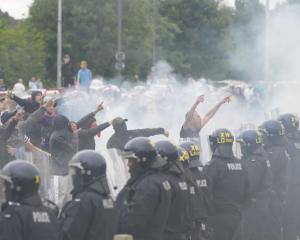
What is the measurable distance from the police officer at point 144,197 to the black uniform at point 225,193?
2.85 meters

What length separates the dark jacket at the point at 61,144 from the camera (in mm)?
14609

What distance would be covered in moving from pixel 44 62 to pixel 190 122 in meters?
35.1

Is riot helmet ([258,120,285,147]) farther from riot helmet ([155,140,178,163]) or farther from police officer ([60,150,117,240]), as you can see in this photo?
police officer ([60,150,117,240])

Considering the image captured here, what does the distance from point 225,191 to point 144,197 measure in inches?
129

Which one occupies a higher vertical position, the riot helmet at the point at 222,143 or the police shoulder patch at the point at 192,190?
the riot helmet at the point at 222,143

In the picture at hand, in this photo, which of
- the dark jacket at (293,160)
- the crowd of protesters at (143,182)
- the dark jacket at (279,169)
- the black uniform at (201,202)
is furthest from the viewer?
the dark jacket at (293,160)

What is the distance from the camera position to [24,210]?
8.12m

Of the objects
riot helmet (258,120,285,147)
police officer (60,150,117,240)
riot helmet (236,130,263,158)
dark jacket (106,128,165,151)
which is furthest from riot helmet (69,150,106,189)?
dark jacket (106,128,165,151)

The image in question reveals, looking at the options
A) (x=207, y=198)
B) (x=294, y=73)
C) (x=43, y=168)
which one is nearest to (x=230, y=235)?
(x=207, y=198)

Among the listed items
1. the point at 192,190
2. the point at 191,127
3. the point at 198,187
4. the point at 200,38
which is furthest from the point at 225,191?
the point at 200,38

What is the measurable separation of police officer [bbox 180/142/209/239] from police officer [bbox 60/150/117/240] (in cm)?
265

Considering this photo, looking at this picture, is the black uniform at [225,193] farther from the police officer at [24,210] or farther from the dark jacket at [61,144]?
the police officer at [24,210]

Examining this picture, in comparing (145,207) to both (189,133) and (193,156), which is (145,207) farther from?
(189,133)

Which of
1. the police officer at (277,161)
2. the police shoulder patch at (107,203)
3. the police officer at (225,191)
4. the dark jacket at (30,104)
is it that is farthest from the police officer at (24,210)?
the dark jacket at (30,104)
